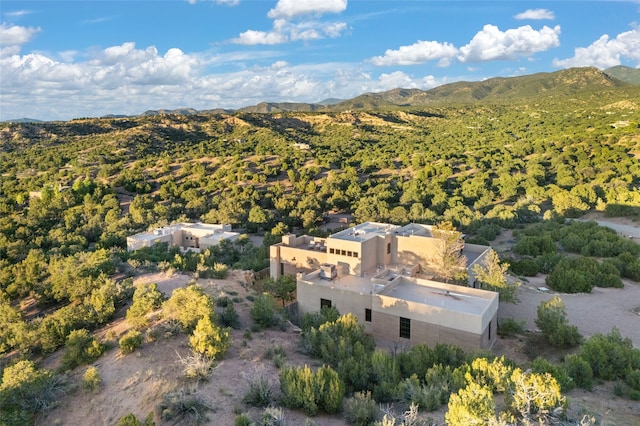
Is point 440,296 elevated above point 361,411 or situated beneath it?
situated beneath

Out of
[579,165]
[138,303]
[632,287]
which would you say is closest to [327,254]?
[138,303]

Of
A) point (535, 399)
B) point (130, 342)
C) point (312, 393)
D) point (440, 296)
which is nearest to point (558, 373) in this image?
point (535, 399)

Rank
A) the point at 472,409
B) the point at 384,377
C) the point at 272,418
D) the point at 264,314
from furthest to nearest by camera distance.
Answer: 1. the point at 264,314
2. the point at 384,377
3. the point at 272,418
4. the point at 472,409

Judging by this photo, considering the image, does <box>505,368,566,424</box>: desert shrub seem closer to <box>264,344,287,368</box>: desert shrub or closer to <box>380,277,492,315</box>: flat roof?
<box>264,344,287,368</box>: desert shrub

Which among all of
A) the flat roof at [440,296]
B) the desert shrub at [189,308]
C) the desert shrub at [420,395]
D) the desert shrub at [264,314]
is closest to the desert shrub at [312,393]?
the desert shrub at [420,395]

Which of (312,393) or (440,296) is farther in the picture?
(440,296)

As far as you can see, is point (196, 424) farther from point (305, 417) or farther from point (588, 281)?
point (588, 281)

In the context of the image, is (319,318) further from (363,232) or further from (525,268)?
(525,268)

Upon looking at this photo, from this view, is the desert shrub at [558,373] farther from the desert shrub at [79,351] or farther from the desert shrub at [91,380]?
the desert shrub at [79,351]
